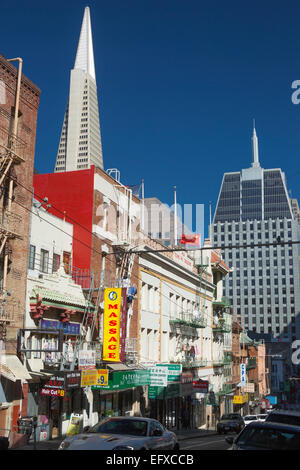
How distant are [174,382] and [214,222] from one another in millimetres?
144475

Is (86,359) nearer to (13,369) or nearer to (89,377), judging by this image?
(89,377)

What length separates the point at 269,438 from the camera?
1103 cm

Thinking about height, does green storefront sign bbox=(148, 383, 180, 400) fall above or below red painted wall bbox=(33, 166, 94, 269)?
below

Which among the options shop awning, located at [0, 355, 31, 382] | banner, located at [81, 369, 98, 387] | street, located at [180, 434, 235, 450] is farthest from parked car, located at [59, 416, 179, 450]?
banner, located at [81, 369, 98, 387]

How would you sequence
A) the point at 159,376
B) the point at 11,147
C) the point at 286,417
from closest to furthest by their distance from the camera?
the point at 286,417
the point at 11,147
the point at 159,376

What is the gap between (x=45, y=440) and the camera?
24016 millimetres

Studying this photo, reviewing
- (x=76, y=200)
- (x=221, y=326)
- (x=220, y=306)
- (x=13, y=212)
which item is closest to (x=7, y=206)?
(x=13, y=212)

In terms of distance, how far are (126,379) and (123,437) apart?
18849mm

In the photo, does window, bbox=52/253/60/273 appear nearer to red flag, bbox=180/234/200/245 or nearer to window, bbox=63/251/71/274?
window, bbox=63/251/71/274

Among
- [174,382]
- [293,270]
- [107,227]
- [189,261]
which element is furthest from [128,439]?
[293,270]

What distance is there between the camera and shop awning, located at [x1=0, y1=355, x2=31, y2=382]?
69.7ft

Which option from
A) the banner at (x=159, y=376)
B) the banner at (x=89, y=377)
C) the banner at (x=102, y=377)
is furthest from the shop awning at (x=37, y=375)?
the banner at (x=159, y=376)

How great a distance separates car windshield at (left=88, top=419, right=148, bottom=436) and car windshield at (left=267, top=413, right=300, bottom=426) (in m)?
4.46

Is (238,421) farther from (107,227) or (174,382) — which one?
(107,227)
